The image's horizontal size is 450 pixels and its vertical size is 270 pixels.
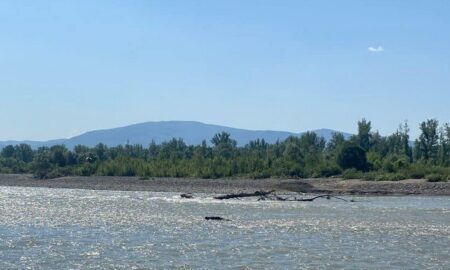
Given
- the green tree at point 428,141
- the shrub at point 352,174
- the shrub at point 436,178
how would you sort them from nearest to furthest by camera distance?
the shrub at point 436,178, the shrub at point 352,174, the green tree at point 428,141

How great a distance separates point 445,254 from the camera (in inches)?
1291

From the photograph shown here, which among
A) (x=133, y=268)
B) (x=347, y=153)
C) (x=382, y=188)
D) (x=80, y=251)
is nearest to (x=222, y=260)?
(x=133, y=268)

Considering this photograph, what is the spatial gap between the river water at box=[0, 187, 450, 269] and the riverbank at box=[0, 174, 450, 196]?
21185 millimetres

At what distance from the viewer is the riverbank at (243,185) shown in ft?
274

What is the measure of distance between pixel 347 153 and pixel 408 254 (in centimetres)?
7596

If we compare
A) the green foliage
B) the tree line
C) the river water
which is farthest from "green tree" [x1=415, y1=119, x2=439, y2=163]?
the river water

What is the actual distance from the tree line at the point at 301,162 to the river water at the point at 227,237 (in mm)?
42323

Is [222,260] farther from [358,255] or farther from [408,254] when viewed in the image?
[408,254]

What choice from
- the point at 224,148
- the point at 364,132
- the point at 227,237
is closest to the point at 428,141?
the point at 364,132

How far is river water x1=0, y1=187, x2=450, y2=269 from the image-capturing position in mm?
30312

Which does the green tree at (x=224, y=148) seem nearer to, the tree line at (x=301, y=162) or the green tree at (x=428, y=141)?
the tree line at (x=301, y=162)

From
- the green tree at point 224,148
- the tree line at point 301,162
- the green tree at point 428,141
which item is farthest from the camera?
the green tree at point 224,148

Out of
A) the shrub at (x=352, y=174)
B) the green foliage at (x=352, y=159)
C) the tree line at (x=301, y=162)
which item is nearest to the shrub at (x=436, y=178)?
the tree line at (x=301, y=162)

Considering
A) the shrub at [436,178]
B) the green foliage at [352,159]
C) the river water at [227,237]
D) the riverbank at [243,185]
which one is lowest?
the river water at [227,237]
